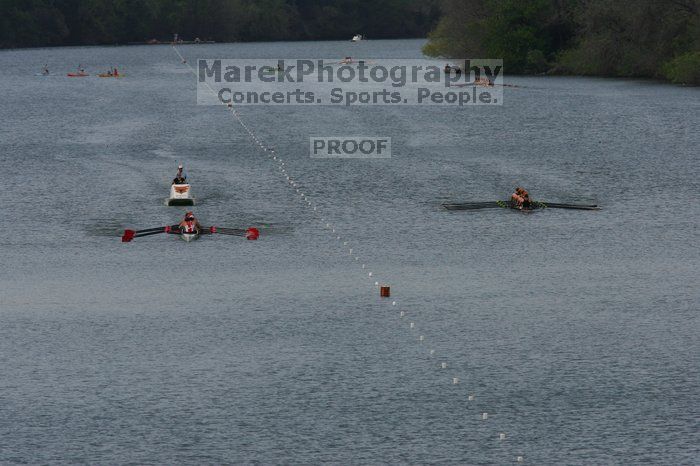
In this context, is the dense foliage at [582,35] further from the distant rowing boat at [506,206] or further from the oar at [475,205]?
the oar at [475,205]

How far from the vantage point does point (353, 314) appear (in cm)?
4472

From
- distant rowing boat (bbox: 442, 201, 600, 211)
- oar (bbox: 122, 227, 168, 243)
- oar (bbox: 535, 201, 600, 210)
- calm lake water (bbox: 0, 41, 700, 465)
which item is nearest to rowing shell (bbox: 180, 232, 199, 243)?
calm lake water (bbox: 0, 41, 700, 465)

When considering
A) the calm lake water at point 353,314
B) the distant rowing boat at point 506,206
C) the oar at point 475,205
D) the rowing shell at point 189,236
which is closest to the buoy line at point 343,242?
the calm lake water at point 353,314

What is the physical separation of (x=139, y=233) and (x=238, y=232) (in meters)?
5.28

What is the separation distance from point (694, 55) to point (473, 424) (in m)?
120

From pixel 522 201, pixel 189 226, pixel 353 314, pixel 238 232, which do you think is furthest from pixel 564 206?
pixel 353 314

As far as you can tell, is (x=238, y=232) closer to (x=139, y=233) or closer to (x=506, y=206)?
(x=139, y=233)

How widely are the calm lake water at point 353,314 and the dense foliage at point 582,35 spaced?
58.3m

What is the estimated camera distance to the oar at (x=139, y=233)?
5725 cm

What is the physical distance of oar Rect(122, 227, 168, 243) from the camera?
57.2 m

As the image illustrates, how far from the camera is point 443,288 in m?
48.7

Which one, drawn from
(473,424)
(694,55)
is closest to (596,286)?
(473,424)

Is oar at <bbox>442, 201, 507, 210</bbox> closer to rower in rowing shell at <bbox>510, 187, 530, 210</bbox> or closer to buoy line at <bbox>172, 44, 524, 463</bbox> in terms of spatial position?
rower in rowing shell at <bbox>510, 187, 530, 210</bbox>

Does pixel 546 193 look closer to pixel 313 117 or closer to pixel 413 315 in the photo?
pixel 413 315
